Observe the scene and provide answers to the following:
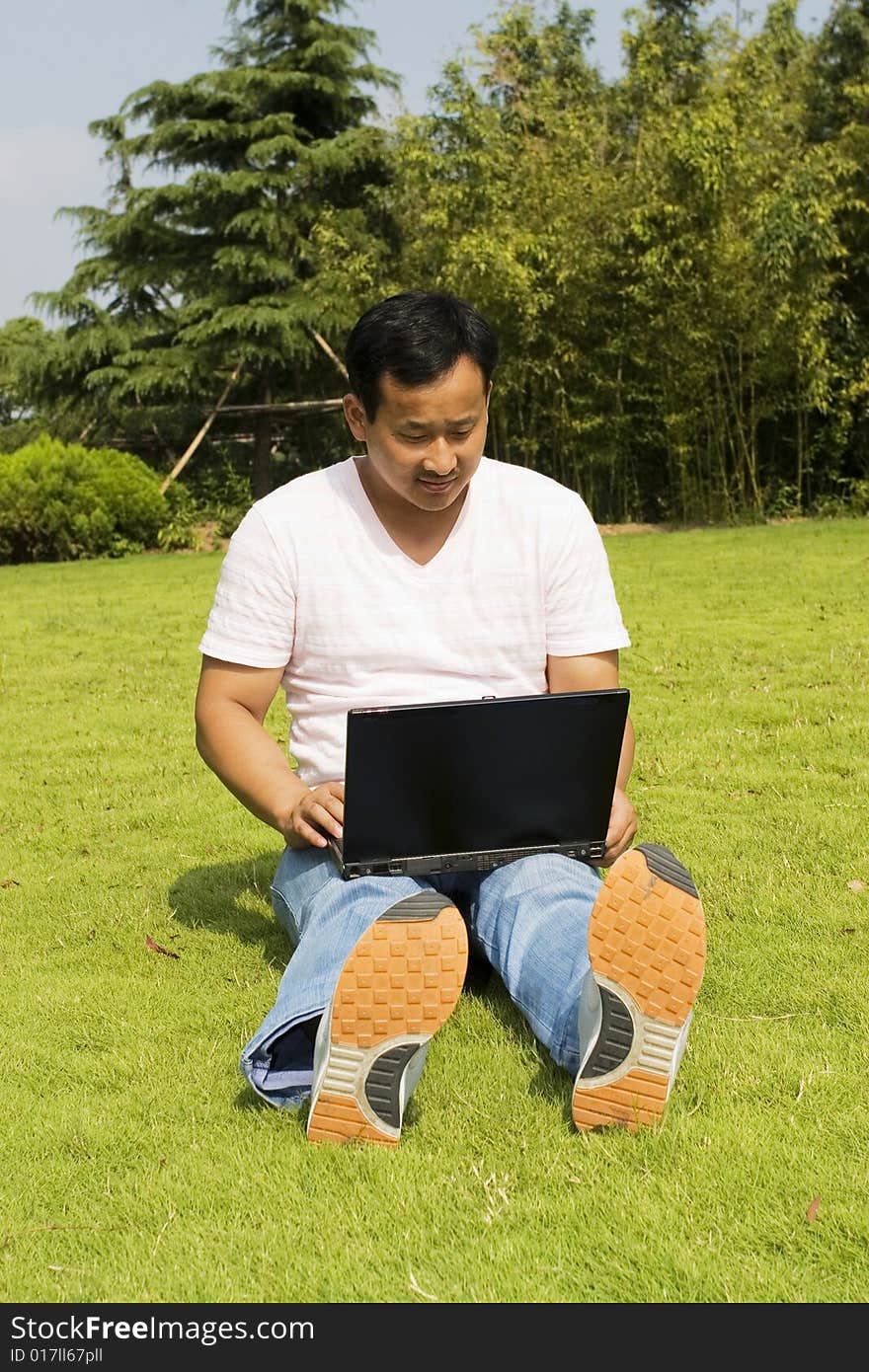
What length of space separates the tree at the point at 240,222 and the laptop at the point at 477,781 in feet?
52.3

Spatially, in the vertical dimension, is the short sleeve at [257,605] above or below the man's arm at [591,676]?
above

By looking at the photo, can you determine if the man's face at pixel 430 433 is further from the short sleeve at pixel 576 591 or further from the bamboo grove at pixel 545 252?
the bamboo grove at pixel 545 252

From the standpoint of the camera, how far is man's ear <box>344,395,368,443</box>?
8.19 feet

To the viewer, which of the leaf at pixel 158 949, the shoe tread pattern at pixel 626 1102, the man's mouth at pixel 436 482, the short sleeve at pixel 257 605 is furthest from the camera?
the leaf at pixel 158 949

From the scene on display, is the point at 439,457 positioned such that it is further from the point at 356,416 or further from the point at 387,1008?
the point at 387,1008

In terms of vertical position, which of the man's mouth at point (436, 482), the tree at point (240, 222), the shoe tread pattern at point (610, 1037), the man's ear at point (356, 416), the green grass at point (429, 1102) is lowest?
the green grass at point (429, 1102)

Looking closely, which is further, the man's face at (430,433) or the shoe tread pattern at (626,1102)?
the man's face at (430,433)

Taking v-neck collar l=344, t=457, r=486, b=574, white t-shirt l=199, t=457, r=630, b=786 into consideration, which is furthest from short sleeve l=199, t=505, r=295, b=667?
v-neck collar l=344, t=457, r=486, b=574

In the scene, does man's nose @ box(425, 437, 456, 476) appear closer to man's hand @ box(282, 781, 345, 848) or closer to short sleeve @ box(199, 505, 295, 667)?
short sleeve @ box(199, 505, 295, 667)

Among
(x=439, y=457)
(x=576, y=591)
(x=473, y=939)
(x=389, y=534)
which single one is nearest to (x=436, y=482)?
(x=439, y=457)

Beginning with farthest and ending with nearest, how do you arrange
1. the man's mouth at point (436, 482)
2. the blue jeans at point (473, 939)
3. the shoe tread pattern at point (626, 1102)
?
the man's mouth at point (436, 482), the blue jeans at point (473, 939), the shoe tread pattern at point (626, 1102)

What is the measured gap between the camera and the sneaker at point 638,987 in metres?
2.00

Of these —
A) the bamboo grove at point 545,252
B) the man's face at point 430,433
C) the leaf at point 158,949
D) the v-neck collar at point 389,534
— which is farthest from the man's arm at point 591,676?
the bamboo grove at point 545,252

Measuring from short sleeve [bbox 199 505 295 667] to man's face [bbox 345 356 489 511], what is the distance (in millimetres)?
268
